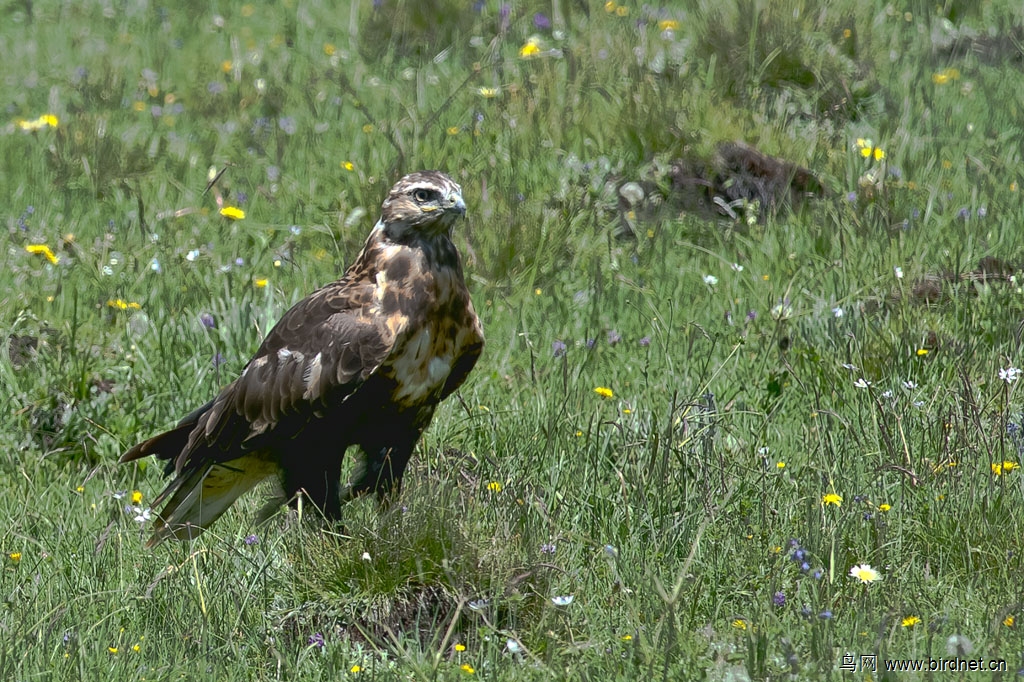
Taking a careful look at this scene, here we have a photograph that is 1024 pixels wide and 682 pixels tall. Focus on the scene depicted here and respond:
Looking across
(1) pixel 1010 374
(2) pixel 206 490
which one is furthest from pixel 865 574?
(2) pixel 206 490

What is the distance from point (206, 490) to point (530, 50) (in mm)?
4512

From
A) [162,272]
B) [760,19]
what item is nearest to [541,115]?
[760,19]

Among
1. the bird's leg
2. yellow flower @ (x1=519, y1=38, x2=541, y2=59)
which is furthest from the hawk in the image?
yellow flower @ (x1=519, y1=38, x2=541, y2=59)

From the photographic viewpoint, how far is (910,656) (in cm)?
285

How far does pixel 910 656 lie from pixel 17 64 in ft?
25.1

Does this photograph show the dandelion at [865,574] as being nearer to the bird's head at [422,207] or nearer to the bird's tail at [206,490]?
the bird's head at [422,207]

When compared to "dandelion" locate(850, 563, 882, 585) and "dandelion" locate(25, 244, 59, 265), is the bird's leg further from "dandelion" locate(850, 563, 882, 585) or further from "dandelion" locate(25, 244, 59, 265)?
"dandelion" locate(25, 244, 59, 265)

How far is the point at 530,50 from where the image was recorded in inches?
313

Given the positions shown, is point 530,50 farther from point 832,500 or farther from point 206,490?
point 832,500

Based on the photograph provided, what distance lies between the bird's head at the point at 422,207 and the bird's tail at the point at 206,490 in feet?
2.81

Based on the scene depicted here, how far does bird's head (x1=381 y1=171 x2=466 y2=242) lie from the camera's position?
3.86 m

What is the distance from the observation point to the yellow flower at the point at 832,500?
3588 millimetres

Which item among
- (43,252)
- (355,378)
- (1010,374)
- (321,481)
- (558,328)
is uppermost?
(355,378)

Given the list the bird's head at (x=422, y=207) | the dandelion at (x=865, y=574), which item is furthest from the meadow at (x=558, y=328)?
the bird's head at (x=422, y=207)
